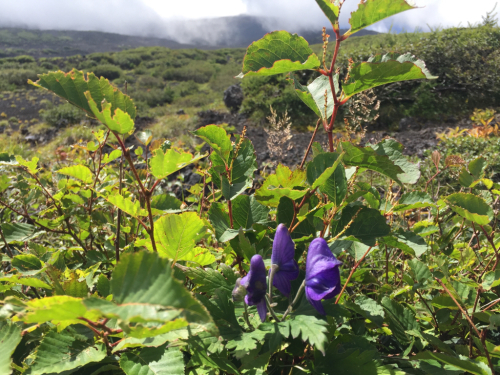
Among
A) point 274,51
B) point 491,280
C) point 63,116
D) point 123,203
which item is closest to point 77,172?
point 123,203

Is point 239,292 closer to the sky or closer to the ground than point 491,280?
closer to the sky

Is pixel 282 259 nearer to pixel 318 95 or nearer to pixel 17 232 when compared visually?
pixel 318 95

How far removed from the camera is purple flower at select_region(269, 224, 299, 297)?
53cm

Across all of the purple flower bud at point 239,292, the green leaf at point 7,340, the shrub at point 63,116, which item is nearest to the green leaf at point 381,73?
the purple flower bud at point 239,292

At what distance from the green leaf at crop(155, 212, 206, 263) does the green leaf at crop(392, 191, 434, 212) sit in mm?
518

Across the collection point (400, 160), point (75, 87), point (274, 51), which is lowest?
point (400, 160)

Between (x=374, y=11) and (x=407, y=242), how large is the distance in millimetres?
542

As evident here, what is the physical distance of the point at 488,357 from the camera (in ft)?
1.98

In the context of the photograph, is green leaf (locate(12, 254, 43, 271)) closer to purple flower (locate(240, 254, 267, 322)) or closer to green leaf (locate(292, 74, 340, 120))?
purple flower (locate(240, 254, 267, 322))

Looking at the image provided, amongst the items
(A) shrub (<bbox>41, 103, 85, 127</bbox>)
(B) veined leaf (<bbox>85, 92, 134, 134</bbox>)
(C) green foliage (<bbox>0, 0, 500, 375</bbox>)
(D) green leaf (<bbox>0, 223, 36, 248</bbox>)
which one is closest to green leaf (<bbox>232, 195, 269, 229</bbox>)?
(C) green foliage (<bbox>0, 0, 500, 375</bbox>)

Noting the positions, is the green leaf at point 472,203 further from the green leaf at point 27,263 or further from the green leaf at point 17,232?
the green leaf at point 17,232

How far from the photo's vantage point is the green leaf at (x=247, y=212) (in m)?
0.76

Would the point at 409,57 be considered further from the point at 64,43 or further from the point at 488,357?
the point at 64,43

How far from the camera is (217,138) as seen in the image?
668 millimetres
